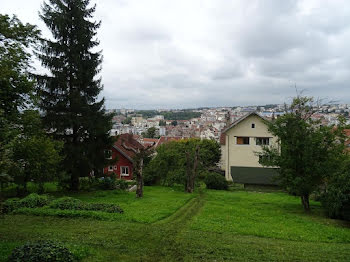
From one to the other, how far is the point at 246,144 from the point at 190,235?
97.5 ft

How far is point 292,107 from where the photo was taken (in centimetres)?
1966

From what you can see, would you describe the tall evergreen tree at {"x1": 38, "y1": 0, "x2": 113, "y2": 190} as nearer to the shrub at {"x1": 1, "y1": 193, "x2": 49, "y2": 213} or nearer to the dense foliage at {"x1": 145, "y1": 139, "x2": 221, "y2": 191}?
the shrub at {"x1": 1, "y1": 193, "x2": 49, "y2": 213}

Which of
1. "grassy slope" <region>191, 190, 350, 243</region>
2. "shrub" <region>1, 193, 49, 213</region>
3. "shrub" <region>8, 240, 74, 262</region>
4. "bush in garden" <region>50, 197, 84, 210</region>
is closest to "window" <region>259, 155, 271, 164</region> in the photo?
"grassy slope" <region>191, 190, 350, 243</region>

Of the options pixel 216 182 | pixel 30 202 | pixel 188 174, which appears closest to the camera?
pixel 30 202

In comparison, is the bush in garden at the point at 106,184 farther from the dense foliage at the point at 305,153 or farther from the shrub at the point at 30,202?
the dense foliage at the point at 305,153

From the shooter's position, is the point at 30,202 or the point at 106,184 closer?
the point at 30,202

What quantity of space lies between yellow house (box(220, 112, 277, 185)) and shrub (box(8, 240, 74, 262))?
31.5 metres

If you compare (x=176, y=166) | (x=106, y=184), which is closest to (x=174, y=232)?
(x=106, y=184)

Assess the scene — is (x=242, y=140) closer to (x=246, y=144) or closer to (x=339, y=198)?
(x=246, y=144)

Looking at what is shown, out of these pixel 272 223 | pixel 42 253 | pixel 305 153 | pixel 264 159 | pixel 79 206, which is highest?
pixel 305 153

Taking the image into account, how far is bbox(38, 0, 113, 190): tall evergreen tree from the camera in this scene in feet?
72.4

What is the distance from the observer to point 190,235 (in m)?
11.7

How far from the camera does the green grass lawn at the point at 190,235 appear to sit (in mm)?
9461

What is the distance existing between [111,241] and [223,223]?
6091 millimetres
